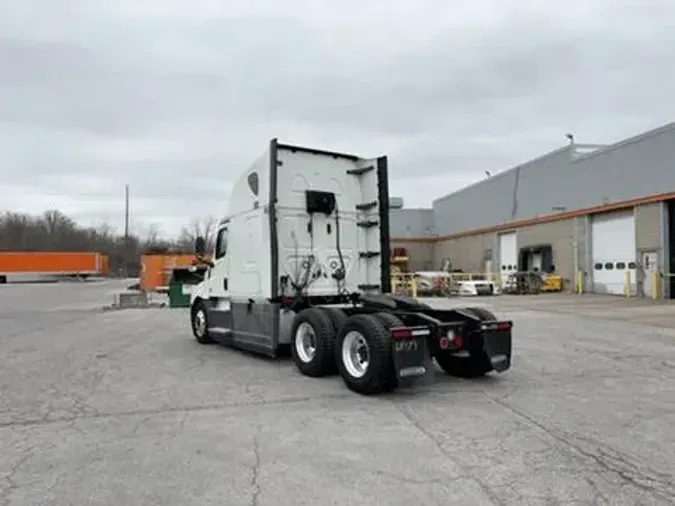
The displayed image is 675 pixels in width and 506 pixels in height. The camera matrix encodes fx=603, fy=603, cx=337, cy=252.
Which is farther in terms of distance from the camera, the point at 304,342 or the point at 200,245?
the point at 200,245

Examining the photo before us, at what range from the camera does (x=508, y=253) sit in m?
39.4

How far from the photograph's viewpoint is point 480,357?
7.99 metres

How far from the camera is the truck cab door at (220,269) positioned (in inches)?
446

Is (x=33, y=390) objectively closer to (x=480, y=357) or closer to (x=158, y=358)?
(x=158, y=358)

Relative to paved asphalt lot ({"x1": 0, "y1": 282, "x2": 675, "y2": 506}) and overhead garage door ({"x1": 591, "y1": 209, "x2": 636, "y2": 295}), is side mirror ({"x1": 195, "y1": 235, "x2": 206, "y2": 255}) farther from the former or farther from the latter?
overhead garage door ({"x1": 591, "y1": 209, "x2": 636, "y2": 295})

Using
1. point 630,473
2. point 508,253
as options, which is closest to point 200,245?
point 630,473

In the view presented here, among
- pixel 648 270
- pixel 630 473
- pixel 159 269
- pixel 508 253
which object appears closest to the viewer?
pixel 630 473

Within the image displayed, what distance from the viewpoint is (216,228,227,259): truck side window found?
37.3ft

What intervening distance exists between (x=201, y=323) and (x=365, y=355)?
5.89 meters

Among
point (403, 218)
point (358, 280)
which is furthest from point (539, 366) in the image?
point (403, 218)

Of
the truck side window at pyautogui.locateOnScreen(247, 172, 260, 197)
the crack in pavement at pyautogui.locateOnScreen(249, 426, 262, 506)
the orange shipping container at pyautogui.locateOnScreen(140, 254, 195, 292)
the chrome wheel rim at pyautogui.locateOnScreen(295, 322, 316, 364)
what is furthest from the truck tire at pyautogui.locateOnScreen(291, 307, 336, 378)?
the orange shipping container at pyautogui.locateOnScreen(140, 254, 195, 292)

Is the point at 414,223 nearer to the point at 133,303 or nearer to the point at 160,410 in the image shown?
the point at 133,303

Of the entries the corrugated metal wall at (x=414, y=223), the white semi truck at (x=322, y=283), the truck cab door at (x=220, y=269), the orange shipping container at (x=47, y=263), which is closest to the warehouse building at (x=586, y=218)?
the corrugated metal wall at (x=414, y=223)

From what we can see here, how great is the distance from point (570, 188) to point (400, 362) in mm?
31427
